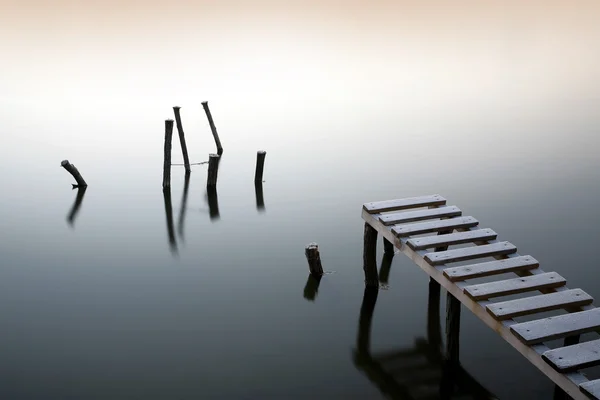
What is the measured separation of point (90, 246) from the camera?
23.4 feet

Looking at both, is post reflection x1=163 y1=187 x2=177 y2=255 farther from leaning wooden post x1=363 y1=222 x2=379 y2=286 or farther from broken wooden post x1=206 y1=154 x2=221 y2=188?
leaning wooden post x1=363 y1=222 x2=379 y2=286

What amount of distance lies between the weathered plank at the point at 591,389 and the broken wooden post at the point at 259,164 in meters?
5.42

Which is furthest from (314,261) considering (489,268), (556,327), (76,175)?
(76,175)

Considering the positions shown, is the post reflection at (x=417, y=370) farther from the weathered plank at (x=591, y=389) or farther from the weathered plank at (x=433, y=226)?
the weathered plank at (x=591, y=389)

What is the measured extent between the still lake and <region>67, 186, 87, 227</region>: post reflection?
8cm

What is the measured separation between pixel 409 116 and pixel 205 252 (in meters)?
5.66

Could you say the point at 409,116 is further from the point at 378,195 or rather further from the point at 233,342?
the point at 233,342

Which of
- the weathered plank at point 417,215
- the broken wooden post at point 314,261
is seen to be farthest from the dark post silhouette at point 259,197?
the weathered plank at point 417,215

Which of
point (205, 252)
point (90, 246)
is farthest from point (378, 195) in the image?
point (90, 246)

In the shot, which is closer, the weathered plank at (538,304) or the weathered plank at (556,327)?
the weathered plank at (556,327)

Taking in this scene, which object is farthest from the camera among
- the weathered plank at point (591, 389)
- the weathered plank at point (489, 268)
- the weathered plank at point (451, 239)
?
the weathered plank at point (451, 239)

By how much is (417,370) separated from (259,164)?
4121mm

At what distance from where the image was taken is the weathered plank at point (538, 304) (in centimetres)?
423

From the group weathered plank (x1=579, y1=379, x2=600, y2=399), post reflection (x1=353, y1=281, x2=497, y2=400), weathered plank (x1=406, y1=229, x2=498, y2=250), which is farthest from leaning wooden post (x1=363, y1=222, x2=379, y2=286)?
weathered plank (x1=579, y1=379, x2=600, y2=399)
